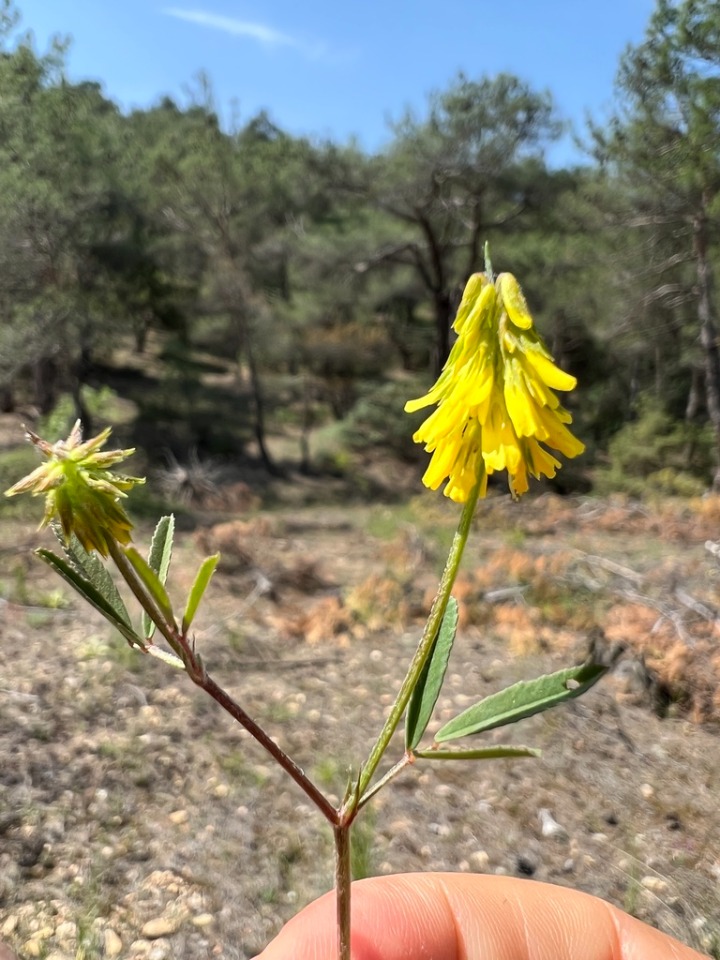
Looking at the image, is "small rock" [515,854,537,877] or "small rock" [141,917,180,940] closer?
"small rock" [141,917,180,940]

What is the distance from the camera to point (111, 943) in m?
1.90

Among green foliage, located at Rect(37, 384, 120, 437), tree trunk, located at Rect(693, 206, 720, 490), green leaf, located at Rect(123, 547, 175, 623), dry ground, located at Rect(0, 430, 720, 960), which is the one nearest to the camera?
green leaf, located at Rect(123, 547, 175, 623)

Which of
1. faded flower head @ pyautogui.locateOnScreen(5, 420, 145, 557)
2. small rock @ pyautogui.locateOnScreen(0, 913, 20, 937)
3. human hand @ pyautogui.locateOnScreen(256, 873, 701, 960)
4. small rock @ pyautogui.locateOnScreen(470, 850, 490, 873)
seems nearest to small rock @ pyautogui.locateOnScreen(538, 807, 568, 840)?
small rock @ pyautogui.locateOnScreen(470, 850, 490, 873)

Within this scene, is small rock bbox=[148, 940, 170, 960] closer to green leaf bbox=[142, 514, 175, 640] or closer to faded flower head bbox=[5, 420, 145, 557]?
green leaf bbox=[142, 514, 175, 640]

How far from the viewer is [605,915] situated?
55.3 inches

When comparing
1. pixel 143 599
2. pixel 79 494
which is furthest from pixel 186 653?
pixel 79 494

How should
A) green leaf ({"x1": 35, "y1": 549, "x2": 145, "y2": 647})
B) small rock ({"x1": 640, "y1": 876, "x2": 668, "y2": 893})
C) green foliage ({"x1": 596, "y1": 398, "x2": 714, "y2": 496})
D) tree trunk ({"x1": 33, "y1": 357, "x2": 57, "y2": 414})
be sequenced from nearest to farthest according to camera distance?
green leaf ({"x1": 35, "y1": 549, "x2": 145, "y2": 647}), small rock ({"x1": 640, "y1": 876, "x2": 668, "y2": 893}), tree trunk ({"x1": 33, "y1": 357, "x2": 57, "y2": 414}), green foliage ({"x1": 596, "y1": 398, "x2": 714, "y2": 496})

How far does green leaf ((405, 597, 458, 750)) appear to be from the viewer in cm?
76

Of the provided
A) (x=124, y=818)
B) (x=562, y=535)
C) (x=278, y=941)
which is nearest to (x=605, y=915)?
(x=278, y=941)

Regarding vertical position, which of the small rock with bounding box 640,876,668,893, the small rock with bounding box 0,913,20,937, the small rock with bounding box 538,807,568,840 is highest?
the small rock with bounding box 538,807,568,840

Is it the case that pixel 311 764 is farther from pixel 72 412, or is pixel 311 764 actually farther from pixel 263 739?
pixel 72 412

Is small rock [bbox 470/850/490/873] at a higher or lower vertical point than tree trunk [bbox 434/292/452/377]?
lower

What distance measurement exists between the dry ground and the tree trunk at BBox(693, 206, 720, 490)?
4250 mm

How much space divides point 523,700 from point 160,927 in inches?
74.3
